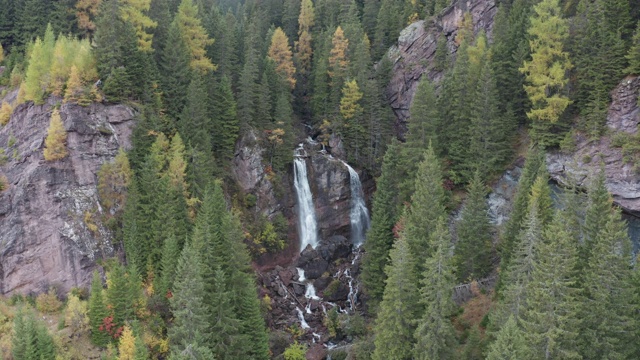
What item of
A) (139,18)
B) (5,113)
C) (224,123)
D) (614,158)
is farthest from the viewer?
(224,123)

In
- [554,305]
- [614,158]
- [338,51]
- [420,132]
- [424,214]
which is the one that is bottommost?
[554,305]

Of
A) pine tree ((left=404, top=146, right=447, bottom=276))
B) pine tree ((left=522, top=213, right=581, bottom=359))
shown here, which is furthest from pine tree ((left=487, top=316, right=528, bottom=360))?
pine tree ((left=404, top=146, right=447, bottom=276))

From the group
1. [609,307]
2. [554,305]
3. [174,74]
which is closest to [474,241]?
[554,305]

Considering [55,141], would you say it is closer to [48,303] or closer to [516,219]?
[48,303]

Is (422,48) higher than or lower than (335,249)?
higher

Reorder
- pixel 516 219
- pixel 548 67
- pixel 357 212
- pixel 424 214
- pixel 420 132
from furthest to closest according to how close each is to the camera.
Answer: pixel 357 212 < pixel 420 132 < pixel 548 67 < pixel 424 214 < pixel 516 219

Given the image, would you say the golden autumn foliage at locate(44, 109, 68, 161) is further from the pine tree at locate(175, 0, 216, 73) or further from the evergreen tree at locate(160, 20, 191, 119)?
the pine tree at locate(175, 0, 216, 73)
